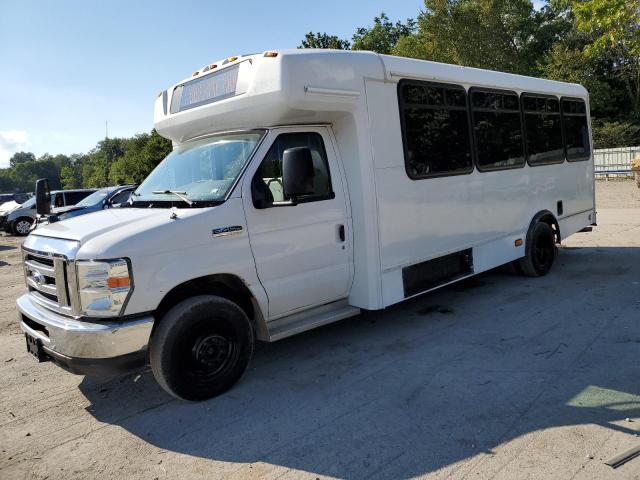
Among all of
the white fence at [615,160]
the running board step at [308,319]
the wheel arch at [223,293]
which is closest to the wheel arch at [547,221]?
the running board step at [308,319]

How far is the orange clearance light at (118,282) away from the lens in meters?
3.64

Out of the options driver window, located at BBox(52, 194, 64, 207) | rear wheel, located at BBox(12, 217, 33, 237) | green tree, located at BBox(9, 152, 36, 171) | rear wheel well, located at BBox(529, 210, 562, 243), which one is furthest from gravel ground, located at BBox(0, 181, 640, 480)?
green tree, located at BBox(9, 152, 36, 171)

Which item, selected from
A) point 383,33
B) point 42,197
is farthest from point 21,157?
point 42,197

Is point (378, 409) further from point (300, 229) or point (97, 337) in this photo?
point (97, 337)

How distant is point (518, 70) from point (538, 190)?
102 ft

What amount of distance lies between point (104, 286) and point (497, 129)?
5438mm

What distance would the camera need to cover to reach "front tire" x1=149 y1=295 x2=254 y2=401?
3938mm

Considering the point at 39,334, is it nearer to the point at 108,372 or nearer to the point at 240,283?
the point at 108,372

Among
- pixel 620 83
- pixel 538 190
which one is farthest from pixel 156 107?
pixel 620 83

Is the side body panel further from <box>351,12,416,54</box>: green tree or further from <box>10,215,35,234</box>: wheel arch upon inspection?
<box>351,12,416,54</box>: green tree

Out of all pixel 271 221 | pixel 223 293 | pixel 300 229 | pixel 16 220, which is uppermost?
pixel 16 220

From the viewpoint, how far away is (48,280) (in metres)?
4.13

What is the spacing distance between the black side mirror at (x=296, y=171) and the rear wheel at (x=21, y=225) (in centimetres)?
2093

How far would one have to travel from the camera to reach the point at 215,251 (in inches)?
163
